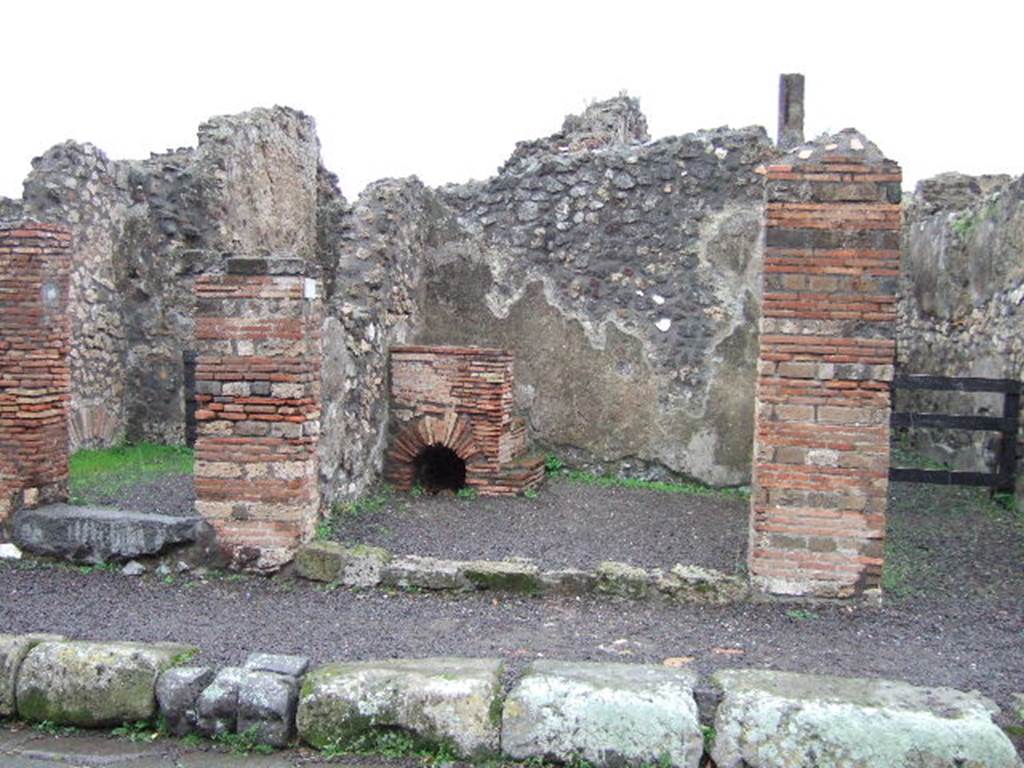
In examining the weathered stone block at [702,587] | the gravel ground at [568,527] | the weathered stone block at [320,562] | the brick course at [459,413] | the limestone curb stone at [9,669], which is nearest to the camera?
the limestone curb stone at [9,669]

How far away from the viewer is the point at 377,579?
19.2 feet

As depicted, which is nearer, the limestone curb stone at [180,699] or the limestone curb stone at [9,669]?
the limestone curb stone at [180,699]

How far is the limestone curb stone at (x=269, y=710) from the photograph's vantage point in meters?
3.95

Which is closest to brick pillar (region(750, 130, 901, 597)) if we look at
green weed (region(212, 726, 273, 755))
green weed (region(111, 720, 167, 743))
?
green weed (region(212, 726, 273, 755))

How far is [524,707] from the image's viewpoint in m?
3.83

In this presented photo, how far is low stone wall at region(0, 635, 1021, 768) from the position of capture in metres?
3.59

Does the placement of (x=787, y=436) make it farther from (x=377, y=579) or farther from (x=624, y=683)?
(x=377, y=579)

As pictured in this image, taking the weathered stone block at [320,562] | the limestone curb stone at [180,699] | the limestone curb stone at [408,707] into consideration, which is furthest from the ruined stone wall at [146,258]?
the limestone curb stone at [408,707]

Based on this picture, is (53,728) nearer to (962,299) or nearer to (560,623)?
(560,623)

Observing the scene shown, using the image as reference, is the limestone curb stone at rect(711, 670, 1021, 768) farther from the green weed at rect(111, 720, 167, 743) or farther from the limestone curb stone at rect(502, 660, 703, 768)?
the green weed at rect(111, 720, 167, 743)

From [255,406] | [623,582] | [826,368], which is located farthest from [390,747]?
[826,368]

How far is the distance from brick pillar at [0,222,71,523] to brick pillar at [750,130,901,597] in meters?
4.66

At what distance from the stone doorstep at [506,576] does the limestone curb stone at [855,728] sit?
5.57 ft

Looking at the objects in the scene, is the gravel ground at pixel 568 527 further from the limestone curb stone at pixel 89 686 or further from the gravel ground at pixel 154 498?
the limestone curb stone at pixel 89 686
